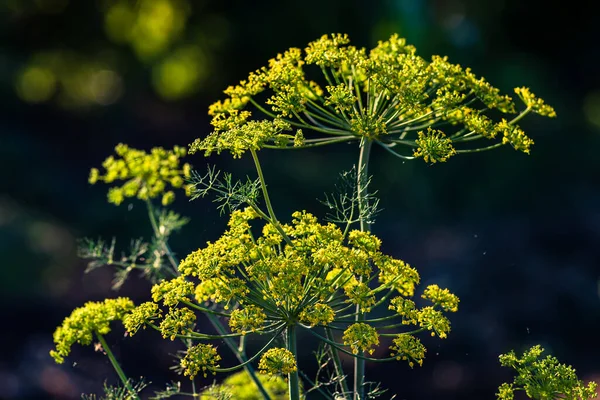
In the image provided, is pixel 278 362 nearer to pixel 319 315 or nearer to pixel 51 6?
pixel 319 315

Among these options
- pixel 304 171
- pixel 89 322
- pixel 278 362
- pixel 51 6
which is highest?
pixel 51 6

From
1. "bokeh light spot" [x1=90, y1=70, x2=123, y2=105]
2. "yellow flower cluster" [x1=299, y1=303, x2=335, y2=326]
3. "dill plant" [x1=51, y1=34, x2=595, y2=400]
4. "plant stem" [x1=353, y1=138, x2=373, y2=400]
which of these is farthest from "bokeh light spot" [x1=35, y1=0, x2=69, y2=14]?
"yellow flower cluster" [x1=299, y1=303, x2=335, y2=326]

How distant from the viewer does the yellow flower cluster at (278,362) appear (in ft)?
6.72

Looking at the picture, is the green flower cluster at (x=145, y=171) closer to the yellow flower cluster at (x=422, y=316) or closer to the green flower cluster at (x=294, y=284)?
the green flower cluster at (x=294, y=284)

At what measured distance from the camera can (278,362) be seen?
2.06m

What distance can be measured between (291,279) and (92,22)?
39.1 ft

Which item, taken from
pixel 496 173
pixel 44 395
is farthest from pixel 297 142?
pixel 496 173

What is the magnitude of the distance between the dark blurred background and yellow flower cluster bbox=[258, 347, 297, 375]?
5.71 meters

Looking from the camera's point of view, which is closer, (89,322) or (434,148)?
(434,148)

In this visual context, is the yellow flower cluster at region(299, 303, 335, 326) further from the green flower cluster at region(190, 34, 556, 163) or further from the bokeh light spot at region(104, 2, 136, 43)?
the bokeh light spot at region(104, 2, 136, 43)

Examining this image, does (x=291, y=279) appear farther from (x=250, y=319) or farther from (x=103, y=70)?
(x=103, y=70)

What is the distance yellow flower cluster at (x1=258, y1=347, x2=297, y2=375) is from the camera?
2.05 meters

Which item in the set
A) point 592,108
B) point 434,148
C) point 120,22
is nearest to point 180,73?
point 120,22

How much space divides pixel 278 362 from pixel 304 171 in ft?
29.1
